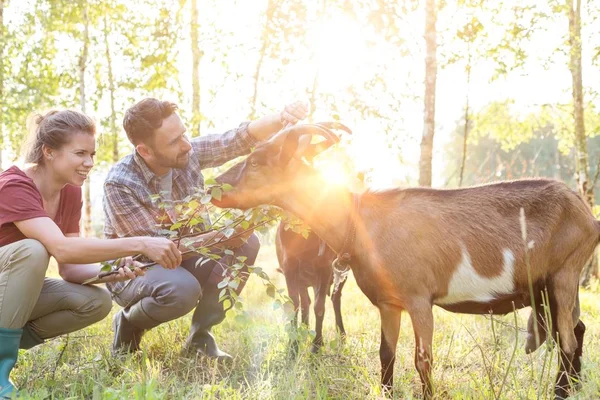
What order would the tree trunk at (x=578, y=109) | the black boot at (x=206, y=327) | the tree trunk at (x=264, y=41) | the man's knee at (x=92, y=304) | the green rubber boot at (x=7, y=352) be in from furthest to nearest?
the tree trunk at (x=264, y=41) → the tree trunk at (x=578, y=109) → the black boot at (x=206, y=327) → the man's knee at (x=92, y=304) → the green rubber boot at (x=7, y=352)

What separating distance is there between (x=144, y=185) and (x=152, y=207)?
20 centimetres

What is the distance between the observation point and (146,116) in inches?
173

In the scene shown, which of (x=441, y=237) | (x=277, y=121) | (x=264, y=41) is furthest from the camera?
(x=264, y=41)

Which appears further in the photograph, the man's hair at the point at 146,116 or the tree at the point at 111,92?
the tree at the point at 111,92

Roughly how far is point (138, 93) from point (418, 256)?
14.5m

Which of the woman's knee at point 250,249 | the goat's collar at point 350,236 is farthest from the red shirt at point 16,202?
the goat's collar at point 350,236

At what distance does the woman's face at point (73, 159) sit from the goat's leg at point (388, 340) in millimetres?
2216

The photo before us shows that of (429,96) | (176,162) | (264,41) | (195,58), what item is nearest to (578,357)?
(176,162)

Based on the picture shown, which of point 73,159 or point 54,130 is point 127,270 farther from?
point 54,130

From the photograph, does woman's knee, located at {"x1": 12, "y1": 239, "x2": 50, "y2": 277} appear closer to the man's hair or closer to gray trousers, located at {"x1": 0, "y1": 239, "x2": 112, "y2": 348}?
gray trousers, located at {"x1": 0, "y1": 239, "x2": 112, "y2": 348}

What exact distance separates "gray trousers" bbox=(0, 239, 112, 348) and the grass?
0.31 meters

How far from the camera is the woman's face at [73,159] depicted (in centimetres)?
372

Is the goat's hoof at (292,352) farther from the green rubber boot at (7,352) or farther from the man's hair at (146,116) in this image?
the man's hair at (146,116)

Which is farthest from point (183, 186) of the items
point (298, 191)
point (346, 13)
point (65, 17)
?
point (65, 17)
